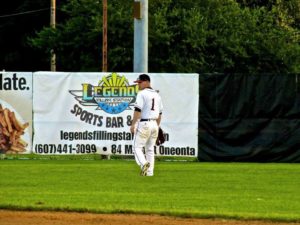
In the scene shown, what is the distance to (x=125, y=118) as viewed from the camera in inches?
883

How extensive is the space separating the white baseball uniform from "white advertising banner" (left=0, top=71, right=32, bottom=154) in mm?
5950

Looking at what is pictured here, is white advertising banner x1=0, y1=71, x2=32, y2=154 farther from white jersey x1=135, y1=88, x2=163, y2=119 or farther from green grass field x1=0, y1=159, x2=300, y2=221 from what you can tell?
white jersey x1=135, y1=88, x2=163, y2=119

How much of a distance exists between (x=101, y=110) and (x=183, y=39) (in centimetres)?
1654

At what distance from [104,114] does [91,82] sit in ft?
2.67

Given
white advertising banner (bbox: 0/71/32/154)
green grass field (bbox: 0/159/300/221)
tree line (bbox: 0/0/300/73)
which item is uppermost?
tree line (bbox: 0/0/300/73)

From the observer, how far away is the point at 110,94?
22500 mm

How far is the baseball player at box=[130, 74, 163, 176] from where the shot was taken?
17141 mm

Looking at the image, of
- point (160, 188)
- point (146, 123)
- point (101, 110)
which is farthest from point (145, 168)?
point (101, 110)

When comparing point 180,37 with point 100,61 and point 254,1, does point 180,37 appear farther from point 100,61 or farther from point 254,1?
point 254,1

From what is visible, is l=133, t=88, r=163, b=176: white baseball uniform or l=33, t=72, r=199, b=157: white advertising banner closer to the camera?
l=133, t=88, r=163, b=176: white baseball uniform

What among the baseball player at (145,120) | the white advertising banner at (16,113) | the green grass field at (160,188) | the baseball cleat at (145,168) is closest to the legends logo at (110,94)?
the white advertising banner at (16,113)

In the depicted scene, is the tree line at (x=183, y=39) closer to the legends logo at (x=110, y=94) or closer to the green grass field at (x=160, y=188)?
the legends logo at (x=110, y=94)

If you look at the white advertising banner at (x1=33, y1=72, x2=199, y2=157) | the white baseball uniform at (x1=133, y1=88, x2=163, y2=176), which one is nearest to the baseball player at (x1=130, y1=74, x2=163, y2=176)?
the white baseball uniform at (x1=133, y1=88, x2=163, y2=176)

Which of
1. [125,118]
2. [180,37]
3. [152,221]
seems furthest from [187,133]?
[180,37]
